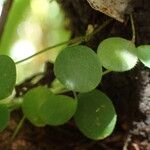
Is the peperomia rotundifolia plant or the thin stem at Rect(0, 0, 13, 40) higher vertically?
the thin stem at Rect(0, 0, 13, 40)

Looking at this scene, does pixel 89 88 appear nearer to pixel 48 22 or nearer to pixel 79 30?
pixel 79 30

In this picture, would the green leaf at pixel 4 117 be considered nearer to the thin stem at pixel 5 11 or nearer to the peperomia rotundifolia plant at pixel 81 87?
the peperomia rotundifolia plant at pixel 81 87

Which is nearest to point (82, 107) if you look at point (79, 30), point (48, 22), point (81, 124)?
point (81, 124)

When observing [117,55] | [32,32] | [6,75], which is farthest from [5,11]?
[32,32]

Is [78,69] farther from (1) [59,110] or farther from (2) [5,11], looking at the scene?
(2) [5,11]

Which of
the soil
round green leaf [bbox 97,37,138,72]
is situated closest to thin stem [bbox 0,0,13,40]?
the soil

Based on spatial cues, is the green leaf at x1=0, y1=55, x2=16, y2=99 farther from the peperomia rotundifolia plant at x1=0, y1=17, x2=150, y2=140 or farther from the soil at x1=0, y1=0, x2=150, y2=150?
the soil at x1=0, y1=0, x2=150, y2=150
